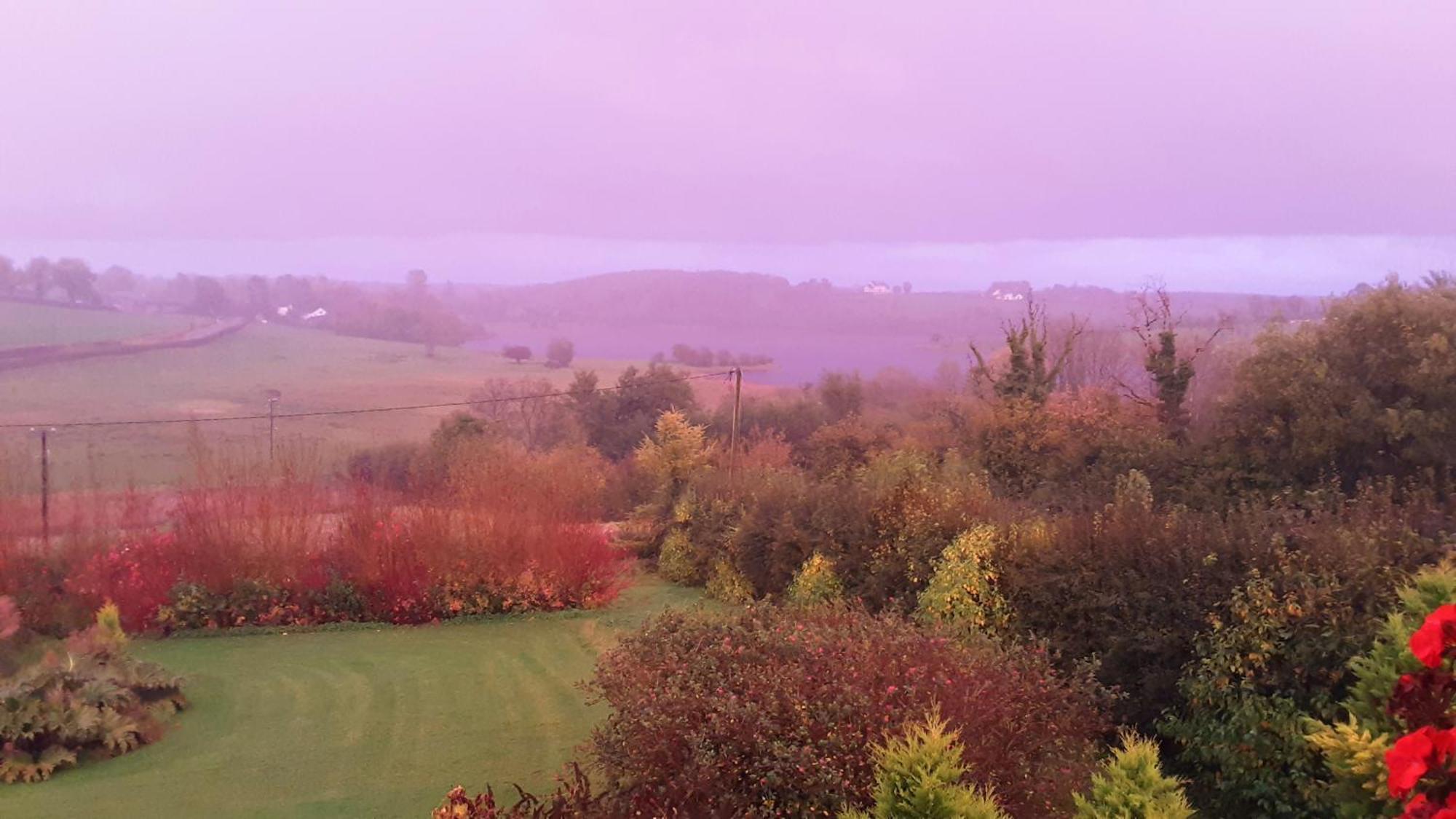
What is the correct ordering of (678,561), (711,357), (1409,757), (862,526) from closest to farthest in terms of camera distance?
(1409,757)
(862,526)
(678,561)
(711,357)

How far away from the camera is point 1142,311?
2595 cm

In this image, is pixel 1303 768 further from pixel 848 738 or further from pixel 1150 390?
pixel 1150 390

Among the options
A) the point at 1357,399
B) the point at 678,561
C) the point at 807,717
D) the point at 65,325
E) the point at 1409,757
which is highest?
the point at 65,325

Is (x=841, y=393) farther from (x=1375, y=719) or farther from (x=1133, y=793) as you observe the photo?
Result: (x=1133, y=793)

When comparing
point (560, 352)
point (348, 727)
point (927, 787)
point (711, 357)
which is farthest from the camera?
point (560, 352)

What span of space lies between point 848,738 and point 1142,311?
2365cm

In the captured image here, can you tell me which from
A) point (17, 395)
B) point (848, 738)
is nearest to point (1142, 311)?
point (848, 738)

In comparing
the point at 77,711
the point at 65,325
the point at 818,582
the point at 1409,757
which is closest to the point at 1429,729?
the point at 1409,757

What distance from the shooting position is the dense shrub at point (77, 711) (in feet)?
24.0

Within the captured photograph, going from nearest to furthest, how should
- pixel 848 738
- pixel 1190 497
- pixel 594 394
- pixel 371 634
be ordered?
pixel 848 738 < pixel 371 634 < pixel 1190 497 < pixel 594 394

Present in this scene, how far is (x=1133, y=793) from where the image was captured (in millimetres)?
3885

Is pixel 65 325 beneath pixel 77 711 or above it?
above

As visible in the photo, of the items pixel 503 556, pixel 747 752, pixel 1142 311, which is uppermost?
pixel 1142 311

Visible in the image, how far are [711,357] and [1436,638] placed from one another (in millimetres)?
53240
